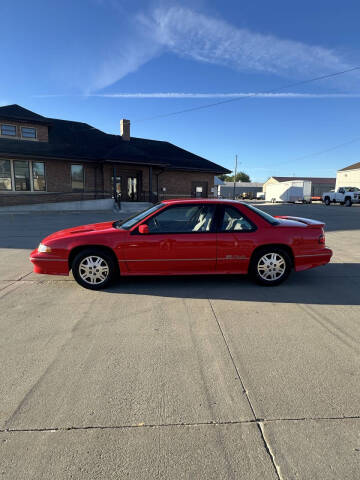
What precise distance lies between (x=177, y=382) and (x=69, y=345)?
127 cm

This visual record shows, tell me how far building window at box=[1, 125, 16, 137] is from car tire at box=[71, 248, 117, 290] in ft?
69.2

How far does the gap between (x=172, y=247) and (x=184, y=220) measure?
1.79ft

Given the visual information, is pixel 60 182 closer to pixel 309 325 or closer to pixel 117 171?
pixel 117 171

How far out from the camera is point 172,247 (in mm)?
4539

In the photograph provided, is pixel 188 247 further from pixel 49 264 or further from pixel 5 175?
pixel 5 175

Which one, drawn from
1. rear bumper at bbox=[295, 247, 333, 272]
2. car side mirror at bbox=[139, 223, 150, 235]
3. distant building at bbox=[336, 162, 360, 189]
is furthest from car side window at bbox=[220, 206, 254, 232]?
distant building at bbox=[336, 162, 360, 189]

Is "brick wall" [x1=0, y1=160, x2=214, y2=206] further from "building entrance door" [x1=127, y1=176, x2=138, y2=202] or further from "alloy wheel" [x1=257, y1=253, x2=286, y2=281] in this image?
"alloy wheel" [x1=257, y1=253, x2=286, y2=281]

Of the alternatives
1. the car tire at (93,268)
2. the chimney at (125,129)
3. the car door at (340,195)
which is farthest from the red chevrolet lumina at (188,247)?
the car door at (340,195)

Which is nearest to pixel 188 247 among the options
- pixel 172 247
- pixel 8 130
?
pixel 172 247

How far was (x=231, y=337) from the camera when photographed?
10.4ft

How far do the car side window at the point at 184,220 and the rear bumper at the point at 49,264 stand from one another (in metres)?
1.47

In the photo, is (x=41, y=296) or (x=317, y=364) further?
(x=41, y=296)

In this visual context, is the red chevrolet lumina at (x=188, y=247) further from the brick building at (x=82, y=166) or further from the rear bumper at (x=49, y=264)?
the brick building at (x=82, y=166)

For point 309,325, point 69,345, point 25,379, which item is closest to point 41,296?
point 69,345
